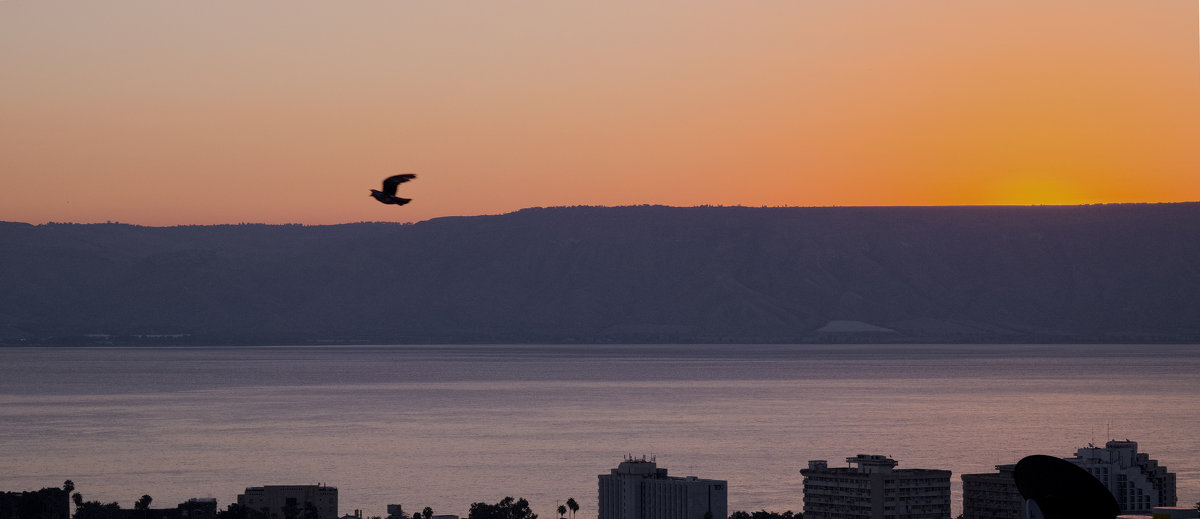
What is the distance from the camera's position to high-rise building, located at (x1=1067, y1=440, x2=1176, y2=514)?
5512 cm

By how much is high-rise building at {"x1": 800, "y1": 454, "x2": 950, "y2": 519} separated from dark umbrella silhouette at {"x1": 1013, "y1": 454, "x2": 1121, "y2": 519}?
4184 cm

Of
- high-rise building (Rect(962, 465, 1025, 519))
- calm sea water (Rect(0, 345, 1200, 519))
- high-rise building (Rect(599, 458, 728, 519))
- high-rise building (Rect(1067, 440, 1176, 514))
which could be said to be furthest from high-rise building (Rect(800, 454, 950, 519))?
calm sea water (Rect(0, 345, 1200, 519))

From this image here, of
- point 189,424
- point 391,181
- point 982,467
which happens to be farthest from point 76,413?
point 391,181

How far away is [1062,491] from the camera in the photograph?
11078mm

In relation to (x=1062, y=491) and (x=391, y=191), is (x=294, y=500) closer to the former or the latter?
(x=391, y=191)

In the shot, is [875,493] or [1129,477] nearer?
[875,493]

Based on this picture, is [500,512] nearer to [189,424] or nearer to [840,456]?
[840,456]

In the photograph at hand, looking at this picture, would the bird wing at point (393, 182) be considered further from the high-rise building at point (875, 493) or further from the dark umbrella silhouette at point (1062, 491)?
the high-rise building at point (875, 493)

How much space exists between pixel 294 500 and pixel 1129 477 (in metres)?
28.5

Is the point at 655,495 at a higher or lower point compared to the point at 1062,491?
higher

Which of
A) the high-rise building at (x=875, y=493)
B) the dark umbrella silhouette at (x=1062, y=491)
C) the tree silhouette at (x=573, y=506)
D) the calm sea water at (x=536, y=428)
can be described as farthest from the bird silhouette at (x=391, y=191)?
the calm sea water at (x=536, y=428)

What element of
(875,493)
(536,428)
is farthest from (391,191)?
(536,428)

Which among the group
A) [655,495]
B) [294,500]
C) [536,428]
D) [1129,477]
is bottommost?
[294,500]

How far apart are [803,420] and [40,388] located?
246 ft
